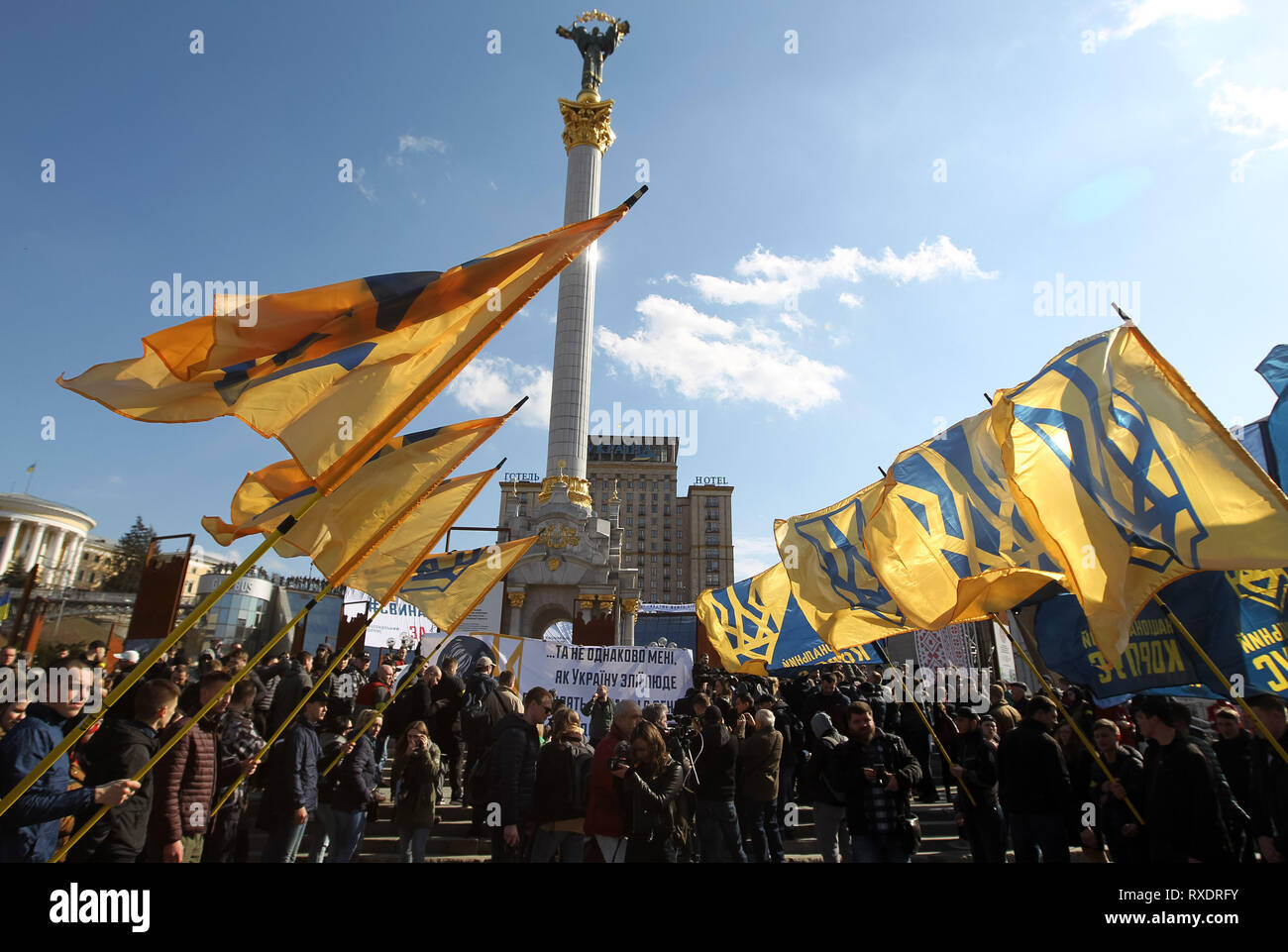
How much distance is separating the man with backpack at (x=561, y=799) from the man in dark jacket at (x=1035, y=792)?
3917 mm

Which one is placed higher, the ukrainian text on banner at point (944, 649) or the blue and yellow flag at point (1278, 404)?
the blue and yellow flag at point (1278, 404)

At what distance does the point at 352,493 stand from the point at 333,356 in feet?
5.64

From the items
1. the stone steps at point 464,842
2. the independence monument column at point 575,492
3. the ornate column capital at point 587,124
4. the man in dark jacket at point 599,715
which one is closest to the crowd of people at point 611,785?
the stone steps at point 464,842

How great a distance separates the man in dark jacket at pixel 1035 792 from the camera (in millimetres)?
6320

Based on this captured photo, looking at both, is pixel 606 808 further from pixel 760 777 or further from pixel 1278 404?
pixel 1278 404

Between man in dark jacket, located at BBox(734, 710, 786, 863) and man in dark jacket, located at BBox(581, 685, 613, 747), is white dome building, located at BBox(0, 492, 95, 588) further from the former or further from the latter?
man in dark jacket, located at BBox(734, 710, 786, 863)

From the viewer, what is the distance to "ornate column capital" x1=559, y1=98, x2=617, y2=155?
36562 millimetres

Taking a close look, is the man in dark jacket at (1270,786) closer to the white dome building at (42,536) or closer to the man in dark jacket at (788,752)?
the man in dark jacket at (788,752)

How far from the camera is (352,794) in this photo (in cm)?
643

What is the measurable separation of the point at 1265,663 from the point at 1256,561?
2248 mm

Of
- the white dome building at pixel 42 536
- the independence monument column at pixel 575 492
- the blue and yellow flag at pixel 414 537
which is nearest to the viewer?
the blue and yellow flag at pixel 414 537

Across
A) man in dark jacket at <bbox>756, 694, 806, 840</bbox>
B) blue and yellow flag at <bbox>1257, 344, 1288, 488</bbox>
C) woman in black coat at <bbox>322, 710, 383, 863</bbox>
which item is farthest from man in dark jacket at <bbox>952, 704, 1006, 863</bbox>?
woman in black coat at <bbox>322, 710, 383, 863</bbox>

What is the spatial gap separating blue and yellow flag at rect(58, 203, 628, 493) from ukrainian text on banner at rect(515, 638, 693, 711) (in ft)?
28.7
